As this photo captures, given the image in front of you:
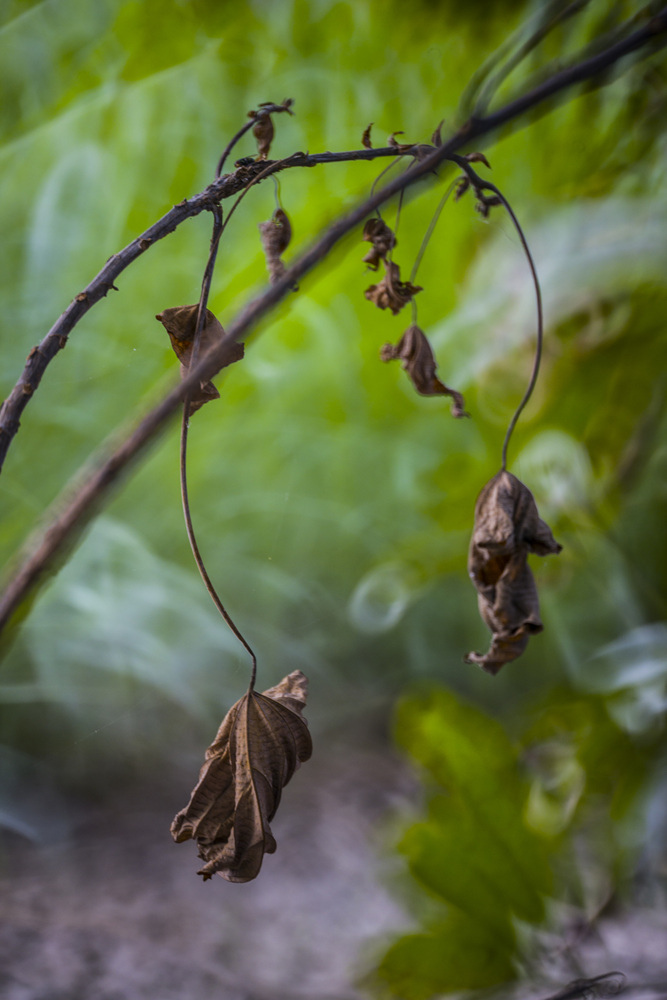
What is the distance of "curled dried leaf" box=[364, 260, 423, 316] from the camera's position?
37cm

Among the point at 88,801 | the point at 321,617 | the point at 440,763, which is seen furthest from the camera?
the point at 321,617

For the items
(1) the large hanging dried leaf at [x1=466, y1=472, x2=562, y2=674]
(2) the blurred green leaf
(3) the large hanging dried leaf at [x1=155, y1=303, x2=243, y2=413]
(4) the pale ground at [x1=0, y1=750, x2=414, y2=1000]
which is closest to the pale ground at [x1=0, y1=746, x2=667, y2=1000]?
(4) the pale ground at [x1=0, y1=750, x2=414, y2=1000]

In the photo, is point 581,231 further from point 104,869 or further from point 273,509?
point 104,869

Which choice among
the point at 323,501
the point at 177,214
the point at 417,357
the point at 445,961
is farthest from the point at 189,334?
the point at 323,501

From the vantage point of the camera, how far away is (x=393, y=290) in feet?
1.23

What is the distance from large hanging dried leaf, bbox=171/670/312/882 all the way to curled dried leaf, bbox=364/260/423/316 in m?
0.21

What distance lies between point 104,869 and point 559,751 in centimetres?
46

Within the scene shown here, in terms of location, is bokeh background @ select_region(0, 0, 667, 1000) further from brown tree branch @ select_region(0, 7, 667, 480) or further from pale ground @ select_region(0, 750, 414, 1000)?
brown tree branch @ select_region(0, 7, 667, 480)

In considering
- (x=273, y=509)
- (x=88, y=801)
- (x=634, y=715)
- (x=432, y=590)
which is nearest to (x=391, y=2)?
(x=273, y=509)

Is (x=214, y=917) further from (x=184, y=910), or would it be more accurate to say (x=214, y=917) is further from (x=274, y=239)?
(x=274, y=239)

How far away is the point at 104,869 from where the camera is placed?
695 millimetres

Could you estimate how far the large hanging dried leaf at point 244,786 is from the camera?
270 mm

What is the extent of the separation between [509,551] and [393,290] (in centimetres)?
15

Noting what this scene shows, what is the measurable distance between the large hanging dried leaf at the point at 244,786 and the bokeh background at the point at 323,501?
26cm
